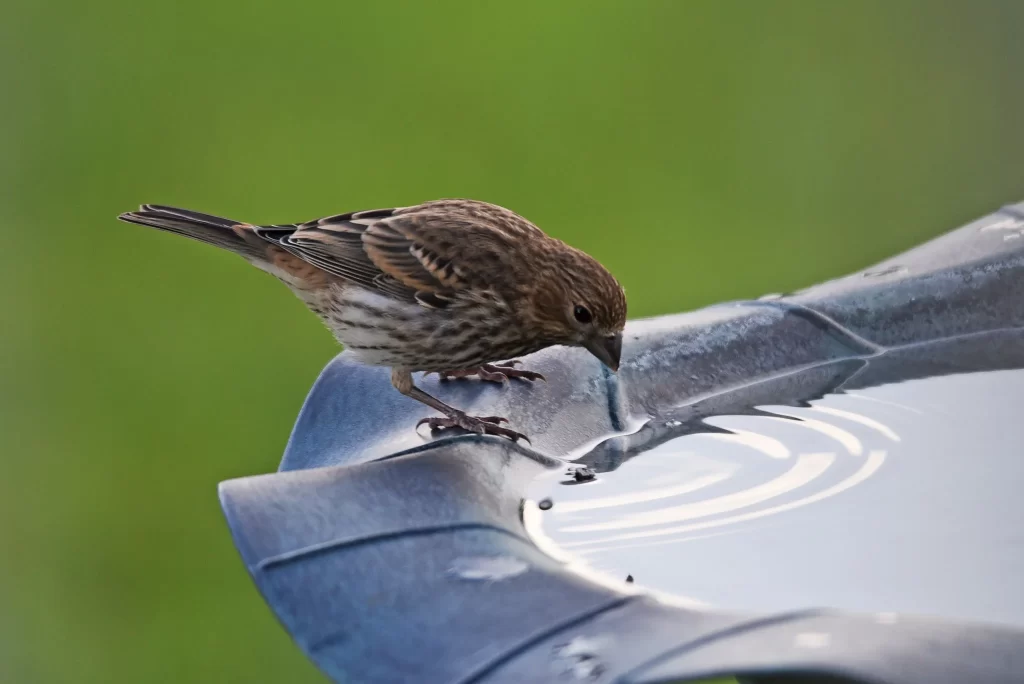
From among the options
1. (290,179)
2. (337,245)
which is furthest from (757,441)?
(290,179)

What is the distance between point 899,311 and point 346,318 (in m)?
1.64

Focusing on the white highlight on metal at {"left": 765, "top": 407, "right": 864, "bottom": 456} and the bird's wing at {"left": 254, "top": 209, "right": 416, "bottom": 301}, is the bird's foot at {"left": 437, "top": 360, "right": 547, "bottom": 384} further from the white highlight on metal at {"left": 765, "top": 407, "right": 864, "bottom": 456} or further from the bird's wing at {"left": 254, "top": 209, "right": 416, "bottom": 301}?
the white highlight on metal at {"left": 765, "top": 407, "right": 864, "bottom": 456}

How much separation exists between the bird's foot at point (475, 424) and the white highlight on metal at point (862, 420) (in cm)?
78

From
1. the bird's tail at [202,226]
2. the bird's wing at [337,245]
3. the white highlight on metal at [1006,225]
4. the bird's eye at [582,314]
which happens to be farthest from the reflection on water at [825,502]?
the bird's tail at [202,226]

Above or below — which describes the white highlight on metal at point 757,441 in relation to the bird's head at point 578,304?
below

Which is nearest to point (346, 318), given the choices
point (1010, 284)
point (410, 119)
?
point (1010, 284)

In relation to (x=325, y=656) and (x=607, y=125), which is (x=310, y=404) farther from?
(x=607, y=125)

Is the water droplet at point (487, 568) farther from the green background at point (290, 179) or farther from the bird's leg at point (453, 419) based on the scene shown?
the green background at point (290, 179)

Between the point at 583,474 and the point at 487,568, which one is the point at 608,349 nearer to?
the point at 583,474

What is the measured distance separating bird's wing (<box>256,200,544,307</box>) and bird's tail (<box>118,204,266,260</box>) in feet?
0.22

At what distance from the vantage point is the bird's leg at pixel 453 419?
3.08m

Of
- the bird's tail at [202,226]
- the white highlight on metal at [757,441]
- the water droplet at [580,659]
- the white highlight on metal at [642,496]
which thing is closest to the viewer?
the water droplet at [580,659]

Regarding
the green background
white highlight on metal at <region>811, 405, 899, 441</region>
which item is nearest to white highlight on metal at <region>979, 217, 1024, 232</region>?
white highlight on metal at <region>811, 405, 899, 441</region>

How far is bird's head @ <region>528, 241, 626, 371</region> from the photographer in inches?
142
